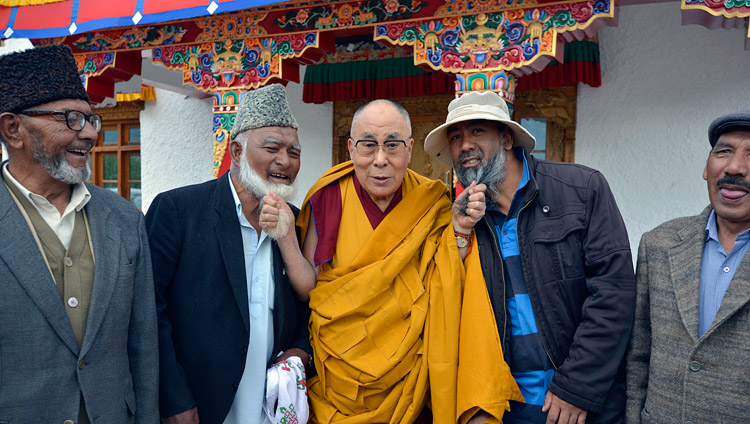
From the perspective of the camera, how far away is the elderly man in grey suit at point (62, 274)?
1.49m

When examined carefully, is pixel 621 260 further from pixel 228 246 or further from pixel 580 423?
pixel 228 246

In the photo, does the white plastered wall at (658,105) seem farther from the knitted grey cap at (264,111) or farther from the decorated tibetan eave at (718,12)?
the knitted grey cap at (264,111)

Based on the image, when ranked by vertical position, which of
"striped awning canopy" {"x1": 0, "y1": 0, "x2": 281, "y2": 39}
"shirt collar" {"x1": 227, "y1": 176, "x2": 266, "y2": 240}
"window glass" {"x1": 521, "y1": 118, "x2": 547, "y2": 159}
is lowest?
"shirt collar" {"x1": 227, "y1": 176, "x2": 266, "y2": 240}

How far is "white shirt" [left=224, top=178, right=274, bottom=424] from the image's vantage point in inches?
80.7

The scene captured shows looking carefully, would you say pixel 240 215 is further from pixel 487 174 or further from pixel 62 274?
pixel 487 174

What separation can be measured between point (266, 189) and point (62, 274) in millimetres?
766

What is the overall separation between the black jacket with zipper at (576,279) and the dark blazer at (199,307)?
92 cm

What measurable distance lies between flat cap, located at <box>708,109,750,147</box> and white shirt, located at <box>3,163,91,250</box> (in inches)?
78.8

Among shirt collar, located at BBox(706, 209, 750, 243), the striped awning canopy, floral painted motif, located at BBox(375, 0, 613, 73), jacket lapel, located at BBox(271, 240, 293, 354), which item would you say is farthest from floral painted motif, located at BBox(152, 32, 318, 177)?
Answer: shirt collar, located at BBox(706, 209, 750, 243)

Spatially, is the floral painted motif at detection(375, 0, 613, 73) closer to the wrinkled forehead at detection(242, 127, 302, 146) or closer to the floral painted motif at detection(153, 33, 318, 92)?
the floral painted motif at detection(153, 33, 318, 92)

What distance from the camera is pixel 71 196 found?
1723 millimetres

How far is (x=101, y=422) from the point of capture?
63.0 inches

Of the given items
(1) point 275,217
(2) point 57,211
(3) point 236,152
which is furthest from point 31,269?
(3) point 236,152

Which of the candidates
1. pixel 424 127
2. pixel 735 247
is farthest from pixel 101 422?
pixel 424 127
